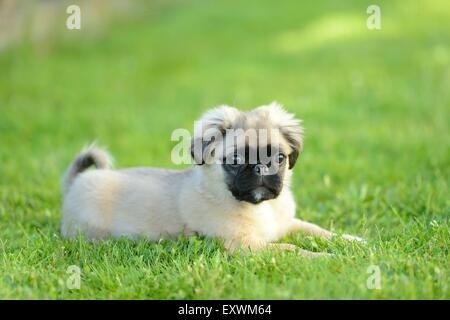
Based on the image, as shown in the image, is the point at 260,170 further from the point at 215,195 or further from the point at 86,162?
the point at 86,162

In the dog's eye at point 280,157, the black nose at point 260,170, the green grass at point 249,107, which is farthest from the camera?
the dog's eye at point 280,157

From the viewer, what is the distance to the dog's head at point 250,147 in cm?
397

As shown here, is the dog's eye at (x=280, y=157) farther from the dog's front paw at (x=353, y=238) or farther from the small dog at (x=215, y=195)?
the dog's front paw at (x=353, y=238)

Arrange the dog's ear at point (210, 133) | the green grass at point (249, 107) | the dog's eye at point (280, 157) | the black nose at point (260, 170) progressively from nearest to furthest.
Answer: the green grass at point (249, 107) → the black nose at point (260, 170) → the dog's eye at point (280, 157) → the dog's ear at point (210, 133)

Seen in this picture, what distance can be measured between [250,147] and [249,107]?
3897 mm

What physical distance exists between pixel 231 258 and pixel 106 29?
946 centimetres

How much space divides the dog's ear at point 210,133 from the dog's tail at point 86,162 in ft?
3.57

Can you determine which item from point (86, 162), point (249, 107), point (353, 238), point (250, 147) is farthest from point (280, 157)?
point (249, 107)

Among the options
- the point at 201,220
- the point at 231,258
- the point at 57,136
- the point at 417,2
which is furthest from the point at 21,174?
the point at 417,2

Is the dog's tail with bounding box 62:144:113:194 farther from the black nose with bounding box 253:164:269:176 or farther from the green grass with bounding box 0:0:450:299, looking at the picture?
the black nose with bounding box 253:164:269:176

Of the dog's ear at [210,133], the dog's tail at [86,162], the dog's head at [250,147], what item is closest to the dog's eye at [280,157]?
Answer: the dog's head at [250,147]

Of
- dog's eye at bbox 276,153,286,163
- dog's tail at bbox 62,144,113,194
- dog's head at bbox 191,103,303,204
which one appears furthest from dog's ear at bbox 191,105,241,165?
dog's tail at bbox 62,144,113,194

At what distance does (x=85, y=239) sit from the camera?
4547mm
